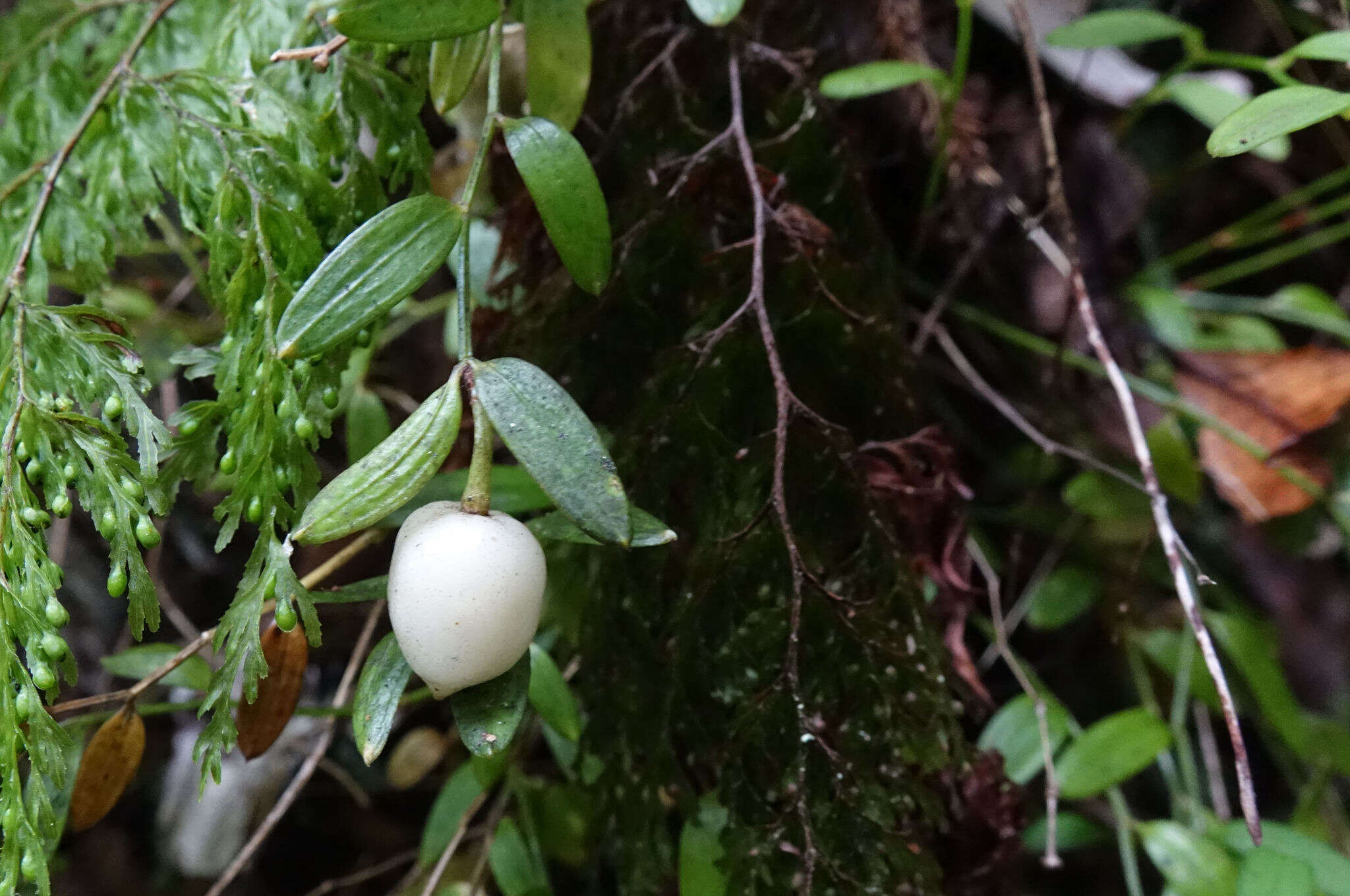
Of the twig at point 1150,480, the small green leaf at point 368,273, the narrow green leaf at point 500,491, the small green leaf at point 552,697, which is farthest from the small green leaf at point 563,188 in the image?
the twig at point 1150,480

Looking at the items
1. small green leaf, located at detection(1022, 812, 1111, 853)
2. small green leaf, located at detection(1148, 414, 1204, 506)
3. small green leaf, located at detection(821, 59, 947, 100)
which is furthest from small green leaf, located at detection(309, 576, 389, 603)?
small green leaf, located at detection(1148, 414, 1204, 506)

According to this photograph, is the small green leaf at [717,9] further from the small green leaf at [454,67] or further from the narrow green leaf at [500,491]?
the narrow green leaf at [500,491]

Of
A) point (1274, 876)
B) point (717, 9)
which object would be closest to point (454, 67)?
point (717, 9)

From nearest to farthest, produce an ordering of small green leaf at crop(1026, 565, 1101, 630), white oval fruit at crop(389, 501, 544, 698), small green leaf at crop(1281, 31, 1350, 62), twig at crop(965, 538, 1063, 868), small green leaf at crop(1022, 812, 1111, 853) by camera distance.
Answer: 1. white oval fruit at crop(389, 501, 544, 698)
2. small green leaf at crop(1281, 31, 1350, 62)
3. twig at crop(965, 538, 1063, 868)
4. small green leaf at crop(1022, 812, 1111, 853)
5. small green leaf at crop(1026, 565, 1101, 630)

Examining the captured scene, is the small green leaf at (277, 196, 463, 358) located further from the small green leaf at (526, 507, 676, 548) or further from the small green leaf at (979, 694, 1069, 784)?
the small green leaf at (979, 694, 1069, 784)

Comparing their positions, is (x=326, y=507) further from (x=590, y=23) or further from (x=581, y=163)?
(x=590, y=23)

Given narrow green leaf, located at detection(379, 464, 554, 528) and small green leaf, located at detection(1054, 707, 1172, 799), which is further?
small green leaf, located at detection(1054, 707, 1172, 799)
